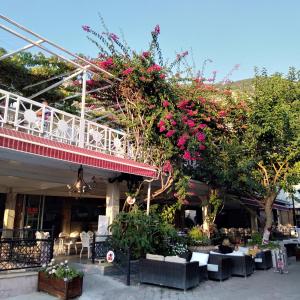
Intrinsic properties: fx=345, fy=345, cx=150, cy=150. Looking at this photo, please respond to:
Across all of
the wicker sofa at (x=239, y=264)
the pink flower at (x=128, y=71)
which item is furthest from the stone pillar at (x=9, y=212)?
the wicker sofa at (x=239, y=264)

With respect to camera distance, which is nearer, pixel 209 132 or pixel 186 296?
pixel 186 296

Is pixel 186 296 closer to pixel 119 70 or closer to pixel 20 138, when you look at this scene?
pixel 20 138

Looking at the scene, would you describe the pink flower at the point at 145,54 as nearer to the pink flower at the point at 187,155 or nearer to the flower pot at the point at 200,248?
the pink flower at the point at 187,155

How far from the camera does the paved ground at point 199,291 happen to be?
851 centimetres

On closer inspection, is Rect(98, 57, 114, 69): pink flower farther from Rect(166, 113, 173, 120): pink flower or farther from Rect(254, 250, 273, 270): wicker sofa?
Rect(254, 250, 273, 270): wicker sofa

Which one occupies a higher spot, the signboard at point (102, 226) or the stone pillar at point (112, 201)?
the stone pillar at point (112, 201)

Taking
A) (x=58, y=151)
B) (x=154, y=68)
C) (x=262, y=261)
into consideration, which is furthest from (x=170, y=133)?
(x=262, y=261)

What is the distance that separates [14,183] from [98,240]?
12.8ft

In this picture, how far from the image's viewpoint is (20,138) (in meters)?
7.74

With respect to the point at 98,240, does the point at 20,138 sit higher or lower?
higher

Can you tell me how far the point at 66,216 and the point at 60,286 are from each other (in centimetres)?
921

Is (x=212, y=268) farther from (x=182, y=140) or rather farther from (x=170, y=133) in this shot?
(x=170, y=133)

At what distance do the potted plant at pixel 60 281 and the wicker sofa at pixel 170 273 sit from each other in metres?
2.04

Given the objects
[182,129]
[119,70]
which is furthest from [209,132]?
[119,70]
